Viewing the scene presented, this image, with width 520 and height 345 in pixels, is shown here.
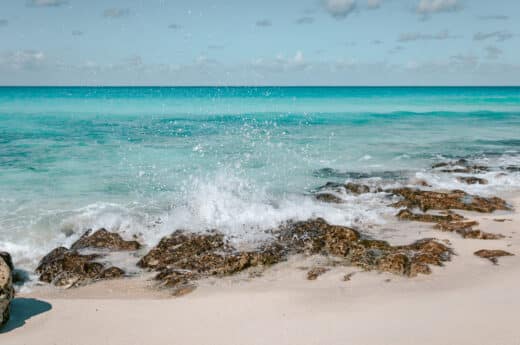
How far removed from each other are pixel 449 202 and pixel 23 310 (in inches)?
452

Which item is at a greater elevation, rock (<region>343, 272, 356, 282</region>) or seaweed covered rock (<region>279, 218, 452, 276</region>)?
seaweed covered rock (<region>279, 218, 452, 276</region>)

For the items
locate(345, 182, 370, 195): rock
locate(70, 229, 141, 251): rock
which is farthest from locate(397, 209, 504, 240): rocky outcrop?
locate(70, 229, 141, 251): rock

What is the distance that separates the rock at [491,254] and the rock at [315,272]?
3.44 meters

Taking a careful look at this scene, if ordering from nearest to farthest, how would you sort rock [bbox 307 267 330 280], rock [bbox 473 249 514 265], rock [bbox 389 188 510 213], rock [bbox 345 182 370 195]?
rock [bbox 307 267 330 280] < rock [bbox 473 249 514 265] < rock [bbox 389 188 510 213] < rock [bbox 345 182 370 195]

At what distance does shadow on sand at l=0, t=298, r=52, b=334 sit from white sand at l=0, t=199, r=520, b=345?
0.12 meters

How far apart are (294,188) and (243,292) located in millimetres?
8829

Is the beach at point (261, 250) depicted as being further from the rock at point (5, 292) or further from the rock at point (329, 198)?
the rock at point (5, 292)

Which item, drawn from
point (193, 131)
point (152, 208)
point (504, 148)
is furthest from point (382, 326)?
point (193, 131)

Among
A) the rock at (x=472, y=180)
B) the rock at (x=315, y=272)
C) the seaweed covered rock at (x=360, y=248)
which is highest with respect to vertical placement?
the rock at (x=472, y=180)

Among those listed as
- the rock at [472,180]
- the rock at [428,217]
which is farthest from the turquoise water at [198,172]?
the rock at [428,217]

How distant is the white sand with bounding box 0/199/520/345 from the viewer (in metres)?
6.67

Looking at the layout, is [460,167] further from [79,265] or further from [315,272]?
[79,265]

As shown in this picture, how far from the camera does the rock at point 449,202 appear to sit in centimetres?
1329

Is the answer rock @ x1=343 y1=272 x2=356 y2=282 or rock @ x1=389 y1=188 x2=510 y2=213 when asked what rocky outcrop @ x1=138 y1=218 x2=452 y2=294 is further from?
rock @ x1=389 y1=188 x2=510 y2=213
